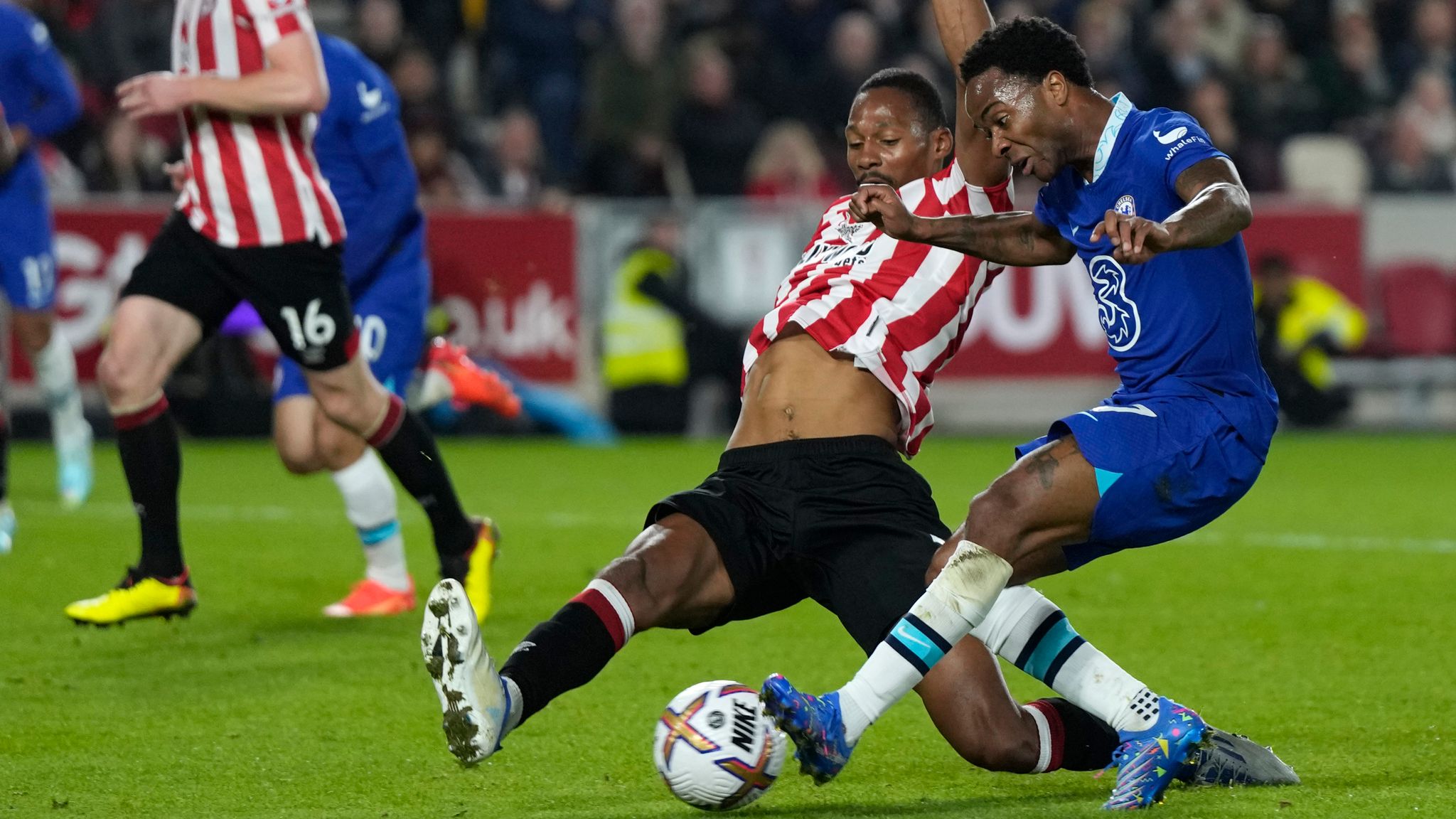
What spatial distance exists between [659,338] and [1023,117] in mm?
9261

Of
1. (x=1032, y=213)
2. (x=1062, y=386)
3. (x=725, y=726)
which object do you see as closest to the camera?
(x=725, y=726)

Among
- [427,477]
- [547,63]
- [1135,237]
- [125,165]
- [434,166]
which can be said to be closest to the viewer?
[1135,237]

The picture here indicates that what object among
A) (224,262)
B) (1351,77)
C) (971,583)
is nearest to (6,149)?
(224,262)

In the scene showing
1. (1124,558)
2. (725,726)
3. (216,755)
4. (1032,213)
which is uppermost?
(1032,213)

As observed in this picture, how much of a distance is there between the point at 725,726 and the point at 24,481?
311 inches

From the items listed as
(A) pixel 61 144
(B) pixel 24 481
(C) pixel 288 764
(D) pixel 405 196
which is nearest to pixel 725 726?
(C) pixel 288 764

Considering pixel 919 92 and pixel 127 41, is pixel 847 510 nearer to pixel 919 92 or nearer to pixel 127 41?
pixel 919 92

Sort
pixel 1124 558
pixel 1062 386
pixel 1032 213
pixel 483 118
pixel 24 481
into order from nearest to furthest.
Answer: pixel 1032 213 → pixel 1124 558 → pixel 24 481 → pixel 1062 386 → pixel 483 118

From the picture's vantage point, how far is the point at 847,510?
4.38m

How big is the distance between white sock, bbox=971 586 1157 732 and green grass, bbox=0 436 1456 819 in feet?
0.70

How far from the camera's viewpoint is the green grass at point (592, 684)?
4.23 m

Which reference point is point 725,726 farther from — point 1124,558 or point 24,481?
point 24,481

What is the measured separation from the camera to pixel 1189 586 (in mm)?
7406

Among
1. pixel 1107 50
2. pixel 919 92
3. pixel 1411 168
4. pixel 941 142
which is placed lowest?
pixel 1411 168
